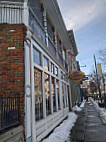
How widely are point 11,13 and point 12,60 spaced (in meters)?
2.00

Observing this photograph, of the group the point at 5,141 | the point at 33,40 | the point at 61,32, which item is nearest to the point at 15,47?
the point at 33,40

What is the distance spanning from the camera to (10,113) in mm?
3672

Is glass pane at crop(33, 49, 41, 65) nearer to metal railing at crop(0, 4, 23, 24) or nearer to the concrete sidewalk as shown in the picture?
metal railing at crop(0, 4, 23, 24)

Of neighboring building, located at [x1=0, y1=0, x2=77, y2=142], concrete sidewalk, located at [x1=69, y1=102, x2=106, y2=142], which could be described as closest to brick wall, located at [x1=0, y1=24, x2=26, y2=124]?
neighboring building, located at [x1=0, y1=0, x2=77, y2=142]

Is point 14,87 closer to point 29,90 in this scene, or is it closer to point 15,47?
point 29,90

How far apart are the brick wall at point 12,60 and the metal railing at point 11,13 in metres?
0.25

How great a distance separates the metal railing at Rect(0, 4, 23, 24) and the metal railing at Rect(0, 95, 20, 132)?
2934mm

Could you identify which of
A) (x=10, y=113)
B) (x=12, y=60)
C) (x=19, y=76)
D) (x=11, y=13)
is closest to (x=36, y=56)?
(x=12, y=60)

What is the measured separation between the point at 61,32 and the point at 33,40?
6442 millimetres

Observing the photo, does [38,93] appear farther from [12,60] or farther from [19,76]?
[12,60]

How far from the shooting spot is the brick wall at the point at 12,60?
4.14 metres

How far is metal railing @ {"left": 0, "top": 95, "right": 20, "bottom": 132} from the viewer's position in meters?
3.29

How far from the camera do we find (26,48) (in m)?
4.41

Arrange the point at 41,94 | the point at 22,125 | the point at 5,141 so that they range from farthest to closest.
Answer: the point at 41,94 → the point at 22,125 → the point at 5,141
